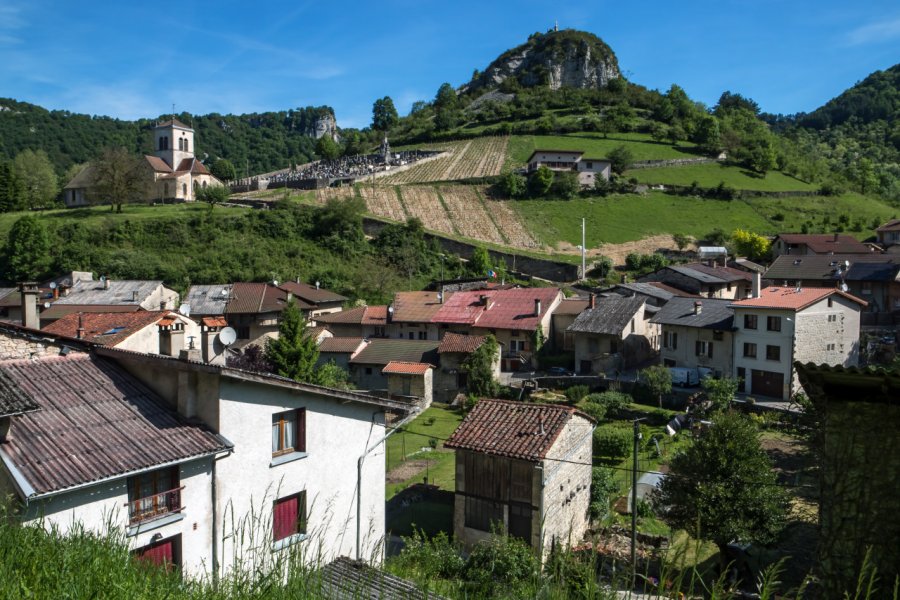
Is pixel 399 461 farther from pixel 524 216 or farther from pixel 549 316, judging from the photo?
pixel 524 216

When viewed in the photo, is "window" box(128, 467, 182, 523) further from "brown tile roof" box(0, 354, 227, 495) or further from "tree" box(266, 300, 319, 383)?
"tree" box(266, 300, 319, 383)

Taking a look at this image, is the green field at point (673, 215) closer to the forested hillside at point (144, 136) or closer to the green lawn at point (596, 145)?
the green lawn at point (596, 145)

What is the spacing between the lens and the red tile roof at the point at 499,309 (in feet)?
135

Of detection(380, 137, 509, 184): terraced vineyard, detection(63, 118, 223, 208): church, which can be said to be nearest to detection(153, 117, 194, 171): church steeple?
detection(63, 118, 223, 208): church

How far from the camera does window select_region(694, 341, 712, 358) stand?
3422 cm

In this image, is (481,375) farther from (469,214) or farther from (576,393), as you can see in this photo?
(469,214)

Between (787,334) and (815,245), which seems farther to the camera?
(815,245)

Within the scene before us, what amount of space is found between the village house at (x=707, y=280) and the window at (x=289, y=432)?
4095 centimetres

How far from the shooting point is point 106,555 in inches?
180

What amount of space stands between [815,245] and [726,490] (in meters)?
51.6

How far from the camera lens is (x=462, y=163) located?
95688 mm

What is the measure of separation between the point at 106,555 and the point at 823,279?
52200 millimetres

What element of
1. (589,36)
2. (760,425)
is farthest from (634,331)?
(589,36)

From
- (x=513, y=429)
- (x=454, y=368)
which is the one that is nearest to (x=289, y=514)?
(x=513, y=429)
